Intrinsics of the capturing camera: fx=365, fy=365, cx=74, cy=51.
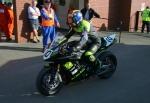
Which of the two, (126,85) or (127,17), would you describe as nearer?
(126,85)

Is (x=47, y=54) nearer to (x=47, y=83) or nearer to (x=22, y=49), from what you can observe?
(x=47, y=83)

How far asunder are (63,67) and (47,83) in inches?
22.1

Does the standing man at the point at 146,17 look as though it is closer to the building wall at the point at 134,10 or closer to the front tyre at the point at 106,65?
the building wall at the point at 134,10

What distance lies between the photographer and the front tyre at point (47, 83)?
7.63 m

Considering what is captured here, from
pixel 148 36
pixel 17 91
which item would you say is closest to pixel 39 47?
pixel 17 91

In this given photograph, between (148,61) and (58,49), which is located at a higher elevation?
(58,49)

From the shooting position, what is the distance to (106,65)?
9141 millimetres

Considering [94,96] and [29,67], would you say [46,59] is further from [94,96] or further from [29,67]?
[29,67]

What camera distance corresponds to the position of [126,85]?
8.79 metres

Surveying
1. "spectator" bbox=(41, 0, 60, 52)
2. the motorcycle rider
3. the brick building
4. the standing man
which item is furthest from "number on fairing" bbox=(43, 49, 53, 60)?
the standing man

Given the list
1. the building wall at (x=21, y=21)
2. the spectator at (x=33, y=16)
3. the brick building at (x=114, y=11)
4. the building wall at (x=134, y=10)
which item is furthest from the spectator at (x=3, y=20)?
the building wall at (x=134, y=10)

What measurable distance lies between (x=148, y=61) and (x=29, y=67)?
12.2ft

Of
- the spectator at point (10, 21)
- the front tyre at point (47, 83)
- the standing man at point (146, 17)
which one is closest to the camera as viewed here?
the front tyre at point (47, 83)

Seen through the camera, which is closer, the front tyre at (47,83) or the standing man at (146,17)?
the front tyre at (47,83)
